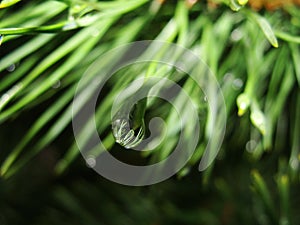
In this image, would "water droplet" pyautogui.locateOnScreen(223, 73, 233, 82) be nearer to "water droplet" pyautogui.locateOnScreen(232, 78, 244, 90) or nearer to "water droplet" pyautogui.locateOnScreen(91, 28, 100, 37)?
"water droplet" pyautogui.locateOnScreen(232, 78, 244, 90)

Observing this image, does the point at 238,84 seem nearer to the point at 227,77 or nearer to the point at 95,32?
the point at 227,77

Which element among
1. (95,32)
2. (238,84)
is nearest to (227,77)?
(238,84)

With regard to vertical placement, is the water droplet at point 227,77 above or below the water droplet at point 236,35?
below

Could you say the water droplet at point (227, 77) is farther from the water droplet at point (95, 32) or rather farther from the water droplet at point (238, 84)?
the water droplet at point (95, 32)

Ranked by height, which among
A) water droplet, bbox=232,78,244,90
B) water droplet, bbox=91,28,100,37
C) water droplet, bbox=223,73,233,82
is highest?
water droplet, bbox=91,28,100,37

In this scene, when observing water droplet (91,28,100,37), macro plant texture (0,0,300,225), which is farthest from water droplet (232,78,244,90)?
water droplet (91,28,100,37)

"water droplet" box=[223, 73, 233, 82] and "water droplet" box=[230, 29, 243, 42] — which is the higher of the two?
"water droplet" box=[230, 29, 243, 42]

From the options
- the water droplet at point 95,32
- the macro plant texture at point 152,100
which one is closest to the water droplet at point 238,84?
the macro plant texture at point 152,100

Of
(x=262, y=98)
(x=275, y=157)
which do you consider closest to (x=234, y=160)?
(x=275, y=157)
